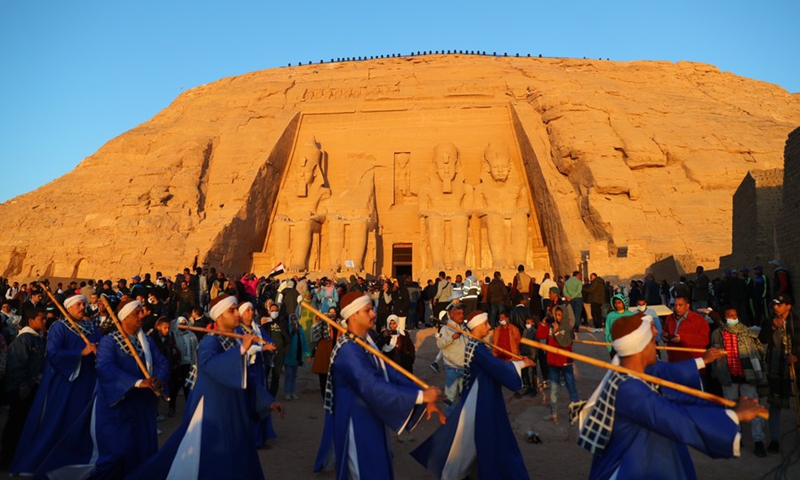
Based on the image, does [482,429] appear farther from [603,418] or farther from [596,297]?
[596,297]

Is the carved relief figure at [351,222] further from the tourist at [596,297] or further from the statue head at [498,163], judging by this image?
the tourist at [596,297]

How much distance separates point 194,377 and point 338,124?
676 inches

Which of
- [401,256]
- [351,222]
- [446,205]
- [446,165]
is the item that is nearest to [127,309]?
[351,222]

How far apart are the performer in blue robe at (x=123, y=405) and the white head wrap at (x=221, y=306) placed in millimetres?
556

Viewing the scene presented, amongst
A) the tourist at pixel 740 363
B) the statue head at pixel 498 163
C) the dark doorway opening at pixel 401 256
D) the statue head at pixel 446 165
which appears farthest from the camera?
the dark doorway opening at pixel 401 256

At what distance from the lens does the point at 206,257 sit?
15.4m

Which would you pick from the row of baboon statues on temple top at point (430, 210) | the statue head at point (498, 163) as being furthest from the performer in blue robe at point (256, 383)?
the statue head at point (498, 163)

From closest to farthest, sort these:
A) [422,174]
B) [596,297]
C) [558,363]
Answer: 1. [558,363]
2. [596,297]
3. [422,174]

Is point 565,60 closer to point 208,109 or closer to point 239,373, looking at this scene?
point 208,109

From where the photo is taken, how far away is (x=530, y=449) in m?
6.04

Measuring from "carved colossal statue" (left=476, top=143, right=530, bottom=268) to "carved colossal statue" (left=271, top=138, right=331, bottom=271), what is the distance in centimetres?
464

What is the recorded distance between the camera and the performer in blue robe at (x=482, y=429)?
4.44 m

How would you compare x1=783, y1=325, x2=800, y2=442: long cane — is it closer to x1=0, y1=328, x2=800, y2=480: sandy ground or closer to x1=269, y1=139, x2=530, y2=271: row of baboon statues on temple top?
x1=0, y1=328, x2=800, y2=480: sandy ground

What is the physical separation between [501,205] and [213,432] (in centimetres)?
1529
